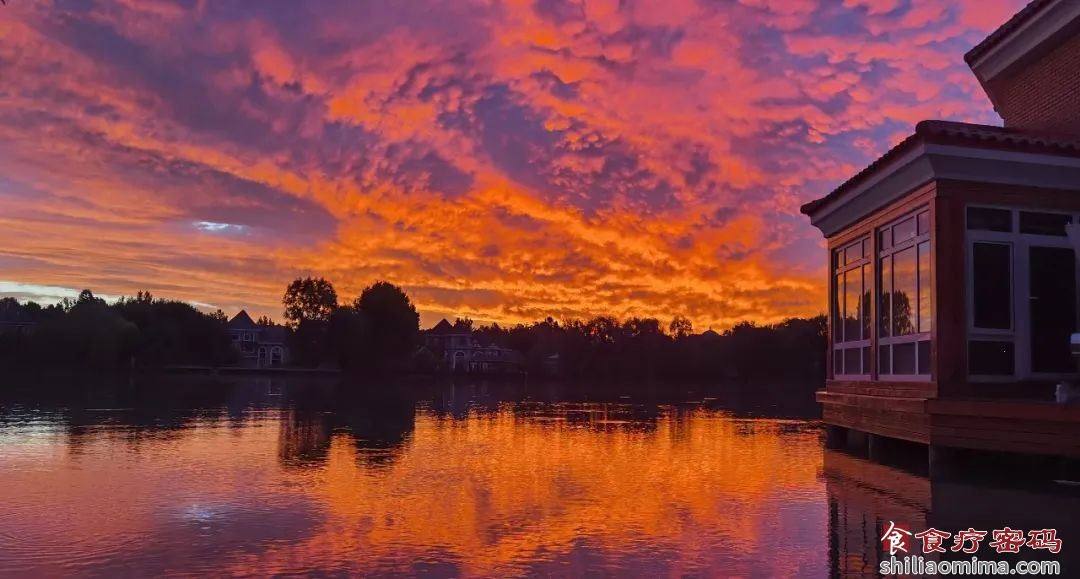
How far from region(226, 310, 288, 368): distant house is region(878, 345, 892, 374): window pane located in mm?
105762

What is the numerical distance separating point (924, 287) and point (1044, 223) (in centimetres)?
204

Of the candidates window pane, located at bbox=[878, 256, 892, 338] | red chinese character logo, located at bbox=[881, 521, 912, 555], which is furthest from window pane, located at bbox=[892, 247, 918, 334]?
red chinese character logo, located at bbox=[881, 521, 912, 555]

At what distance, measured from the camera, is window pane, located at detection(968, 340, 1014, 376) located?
11.3m

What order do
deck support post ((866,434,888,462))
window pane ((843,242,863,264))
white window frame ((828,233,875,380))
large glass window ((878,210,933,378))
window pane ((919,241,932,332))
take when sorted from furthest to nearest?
window pane ((843,242,863,264)) < white window frame ((828,233,875,380)) < deck support post ((866,434,888,462)) < large glass window ((878,210,933,378)) < window pane ((919,241,932,332))

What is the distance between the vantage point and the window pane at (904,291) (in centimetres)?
1214

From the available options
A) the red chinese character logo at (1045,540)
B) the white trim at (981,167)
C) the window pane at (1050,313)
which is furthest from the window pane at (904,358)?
the red chinese character logo at (1045,540)

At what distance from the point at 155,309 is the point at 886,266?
301 feet

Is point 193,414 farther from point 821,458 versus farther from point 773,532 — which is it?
point 773,532

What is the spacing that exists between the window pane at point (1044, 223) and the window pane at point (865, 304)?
278 centimetres

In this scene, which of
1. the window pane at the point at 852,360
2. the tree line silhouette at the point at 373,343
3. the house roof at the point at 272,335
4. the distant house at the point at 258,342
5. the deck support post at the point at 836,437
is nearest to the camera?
the window pane at the point at 852,360

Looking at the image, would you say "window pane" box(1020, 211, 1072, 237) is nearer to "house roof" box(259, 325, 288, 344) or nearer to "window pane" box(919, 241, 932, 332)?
"window pane" box(919, 241, 932, 332)

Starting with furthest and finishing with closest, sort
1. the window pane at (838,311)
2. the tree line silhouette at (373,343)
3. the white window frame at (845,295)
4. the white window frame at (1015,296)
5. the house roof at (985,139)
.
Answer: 1. the tree line silhouette at (373,343)
2. the window pane at (838,311)
3. the white window frame at (845,295)
4. the white window frame at (1015,296)
5. the house roof at (985,139)

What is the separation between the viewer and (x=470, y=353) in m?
117

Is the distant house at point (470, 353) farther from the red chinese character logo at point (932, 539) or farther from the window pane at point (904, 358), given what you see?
the red chinese character logo at point (932, 539)
